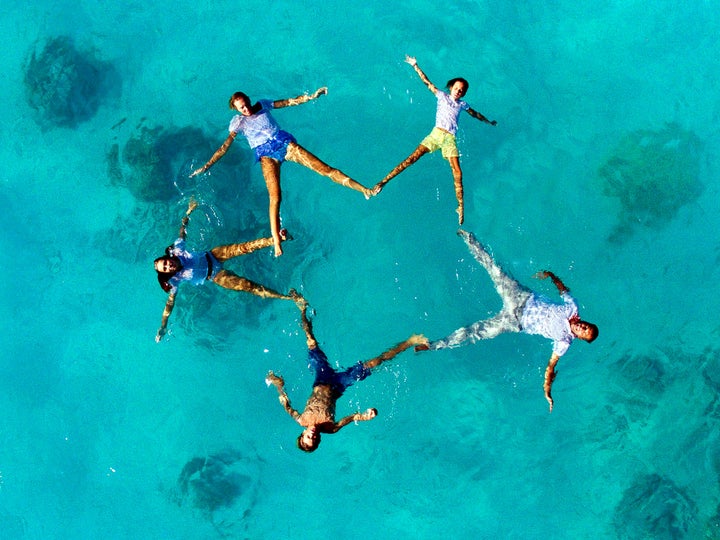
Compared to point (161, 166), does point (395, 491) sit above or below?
below

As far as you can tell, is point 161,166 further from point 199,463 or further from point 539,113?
point 539,113

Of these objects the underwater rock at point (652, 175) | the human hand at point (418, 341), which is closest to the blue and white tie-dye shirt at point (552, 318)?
the human hand at point (418, 341)

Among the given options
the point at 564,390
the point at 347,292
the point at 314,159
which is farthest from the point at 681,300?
the point at 314,159

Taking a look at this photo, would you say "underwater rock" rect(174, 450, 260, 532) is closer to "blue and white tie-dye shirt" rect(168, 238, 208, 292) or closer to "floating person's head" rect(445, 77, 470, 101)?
"blue and white tie-dye shirt" rect(168, 238, 208, 292)

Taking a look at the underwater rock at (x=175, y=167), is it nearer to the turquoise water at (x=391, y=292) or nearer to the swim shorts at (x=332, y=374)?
the turquoise water at (x=391, y=292)

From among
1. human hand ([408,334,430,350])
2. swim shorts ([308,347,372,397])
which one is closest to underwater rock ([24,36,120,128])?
swim shorts ([308,347,372,397])

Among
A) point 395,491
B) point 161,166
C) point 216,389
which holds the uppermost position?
point 161,166

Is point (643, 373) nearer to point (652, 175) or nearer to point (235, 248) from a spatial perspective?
point (652, 175)
